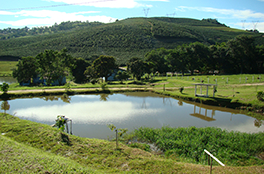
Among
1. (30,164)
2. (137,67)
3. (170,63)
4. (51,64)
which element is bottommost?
(30,164)

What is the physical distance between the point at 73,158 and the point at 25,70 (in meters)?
34.1

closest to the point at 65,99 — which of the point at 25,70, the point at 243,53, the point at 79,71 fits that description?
the point at 25,70

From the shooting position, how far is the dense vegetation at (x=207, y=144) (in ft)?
28.7

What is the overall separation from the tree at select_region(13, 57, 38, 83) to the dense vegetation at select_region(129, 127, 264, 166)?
32.2 metres

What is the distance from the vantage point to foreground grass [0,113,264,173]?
6359 mm

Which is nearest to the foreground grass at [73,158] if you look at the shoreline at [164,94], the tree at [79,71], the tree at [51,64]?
the shoreline at [164,94]

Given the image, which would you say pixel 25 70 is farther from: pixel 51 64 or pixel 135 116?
pixel 135 116

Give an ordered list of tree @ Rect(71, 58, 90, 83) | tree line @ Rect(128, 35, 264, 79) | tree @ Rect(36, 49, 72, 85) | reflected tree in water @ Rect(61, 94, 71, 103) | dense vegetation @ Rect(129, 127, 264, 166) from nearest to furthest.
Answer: dense vegetation @ Rect(129, 127, 264, 166) → reflected tree in water @ Rect(61, 94, 71, 103) → tree @ Rect(36, 49, 72, 85) → tree @ Rect(71, 58, 90, 83) → tree line @ Rect(128, 35, 264, 79)

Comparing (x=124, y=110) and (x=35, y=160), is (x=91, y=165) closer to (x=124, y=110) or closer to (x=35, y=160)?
(x=35, y=160)

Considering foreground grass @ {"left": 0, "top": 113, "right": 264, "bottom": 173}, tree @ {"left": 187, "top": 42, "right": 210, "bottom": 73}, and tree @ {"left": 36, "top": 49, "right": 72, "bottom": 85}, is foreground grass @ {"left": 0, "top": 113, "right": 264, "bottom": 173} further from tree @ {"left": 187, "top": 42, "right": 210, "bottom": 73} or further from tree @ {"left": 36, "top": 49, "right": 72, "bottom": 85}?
tree @ {"left": 187, "top": 42, "right": 210, "bottom": 73}

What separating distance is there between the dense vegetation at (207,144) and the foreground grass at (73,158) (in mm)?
1026

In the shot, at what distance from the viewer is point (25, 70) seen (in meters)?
36.2

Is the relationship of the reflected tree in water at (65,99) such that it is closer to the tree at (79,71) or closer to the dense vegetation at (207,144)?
the dense vegetation at (207,144)

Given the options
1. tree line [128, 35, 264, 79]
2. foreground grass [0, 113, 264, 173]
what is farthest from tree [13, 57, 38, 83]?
foreground grass [0, 113, 264, 173]
